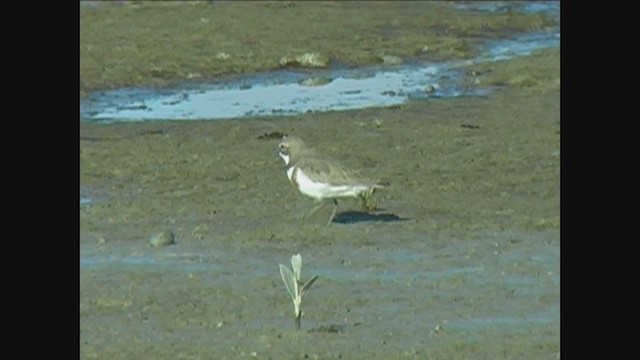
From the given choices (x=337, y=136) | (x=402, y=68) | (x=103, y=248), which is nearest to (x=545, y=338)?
(x=103, y=248)

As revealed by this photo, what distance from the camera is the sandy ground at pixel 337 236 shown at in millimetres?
7910

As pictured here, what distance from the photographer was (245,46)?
774 inches

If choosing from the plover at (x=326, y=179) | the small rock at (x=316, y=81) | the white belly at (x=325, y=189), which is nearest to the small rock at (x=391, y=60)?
the small rock at (x=316, y=81)

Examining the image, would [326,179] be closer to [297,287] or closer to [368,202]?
[368,202]

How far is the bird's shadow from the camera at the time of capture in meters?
10.9

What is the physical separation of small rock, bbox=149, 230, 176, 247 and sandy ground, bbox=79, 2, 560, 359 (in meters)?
0.09

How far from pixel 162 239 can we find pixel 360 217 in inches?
→ 60.5

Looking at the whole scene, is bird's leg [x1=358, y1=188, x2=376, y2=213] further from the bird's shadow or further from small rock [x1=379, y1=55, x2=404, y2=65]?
small rock [x1=379, y1=55, x2=404, y2=65]

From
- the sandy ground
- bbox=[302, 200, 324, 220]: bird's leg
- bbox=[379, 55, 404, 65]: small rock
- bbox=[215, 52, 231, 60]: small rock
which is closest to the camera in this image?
the sandy ground

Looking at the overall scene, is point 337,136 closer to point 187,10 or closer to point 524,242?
point 524,242

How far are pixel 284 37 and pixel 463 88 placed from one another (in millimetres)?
3617

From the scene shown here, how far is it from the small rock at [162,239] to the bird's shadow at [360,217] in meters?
1.22

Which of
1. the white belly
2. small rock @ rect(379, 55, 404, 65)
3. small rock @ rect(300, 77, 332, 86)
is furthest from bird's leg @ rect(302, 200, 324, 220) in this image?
small rock @ rect(379, 55, 404, 65)

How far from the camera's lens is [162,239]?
33.4 ft
